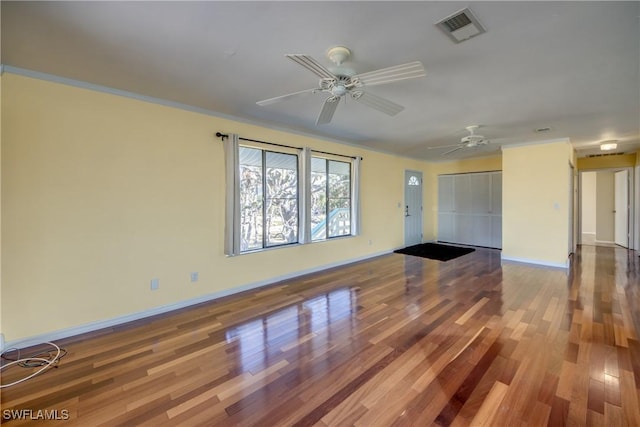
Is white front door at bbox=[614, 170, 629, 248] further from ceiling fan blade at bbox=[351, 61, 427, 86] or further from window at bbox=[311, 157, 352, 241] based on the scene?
ceiling fan blade at bbox=[351, 61, 427, 86]

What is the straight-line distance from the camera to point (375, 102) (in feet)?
8.87

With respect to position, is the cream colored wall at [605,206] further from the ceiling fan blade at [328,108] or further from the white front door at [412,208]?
the ceiling fan blade at [328,108]

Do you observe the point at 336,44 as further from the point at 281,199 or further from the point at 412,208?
the point at 412,208

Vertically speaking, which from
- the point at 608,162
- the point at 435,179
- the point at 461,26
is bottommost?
the point at 435,179

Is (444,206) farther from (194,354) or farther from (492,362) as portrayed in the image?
(194,354)

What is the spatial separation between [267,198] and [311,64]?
2752 mm

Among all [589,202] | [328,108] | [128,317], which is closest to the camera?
[328,108]

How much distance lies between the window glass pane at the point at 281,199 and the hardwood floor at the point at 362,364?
3.66 feet

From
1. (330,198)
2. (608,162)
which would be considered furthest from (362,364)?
(608,162)

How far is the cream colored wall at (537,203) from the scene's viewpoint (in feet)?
17.4

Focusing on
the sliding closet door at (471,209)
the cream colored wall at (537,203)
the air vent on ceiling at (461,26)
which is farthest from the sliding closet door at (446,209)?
the air vent on ceiling at (461,26)

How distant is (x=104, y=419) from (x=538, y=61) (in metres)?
4.26

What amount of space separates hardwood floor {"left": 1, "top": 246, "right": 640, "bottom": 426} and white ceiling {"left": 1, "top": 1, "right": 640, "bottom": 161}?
2541 mm

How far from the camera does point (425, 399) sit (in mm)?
1872
